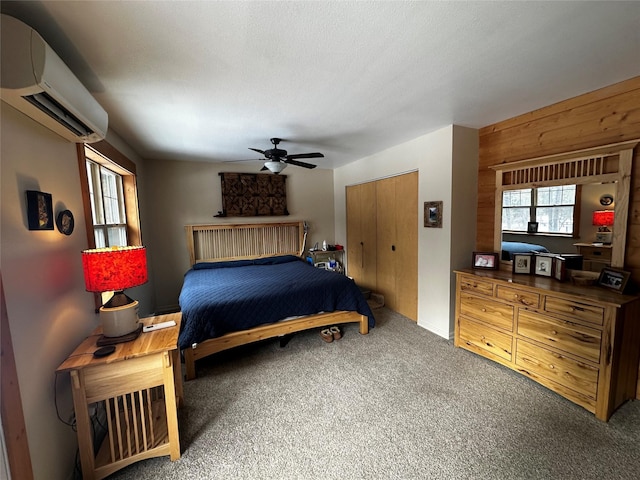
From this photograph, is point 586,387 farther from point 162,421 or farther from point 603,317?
point 162,421

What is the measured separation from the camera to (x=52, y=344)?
54.2 inches

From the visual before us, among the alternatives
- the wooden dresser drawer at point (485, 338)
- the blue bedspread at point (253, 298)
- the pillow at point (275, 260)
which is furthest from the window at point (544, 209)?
the pillow at point (275, 260)

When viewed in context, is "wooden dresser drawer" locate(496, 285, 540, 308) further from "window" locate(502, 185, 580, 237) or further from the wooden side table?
the wooden side table

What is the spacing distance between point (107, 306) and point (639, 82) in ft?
13.0

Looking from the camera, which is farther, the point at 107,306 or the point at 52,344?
the point at 107,306

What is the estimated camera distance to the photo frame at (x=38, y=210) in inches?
49.4

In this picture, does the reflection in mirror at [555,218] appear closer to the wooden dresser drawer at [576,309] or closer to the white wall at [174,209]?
the wooden dresser drawer at [576,309]

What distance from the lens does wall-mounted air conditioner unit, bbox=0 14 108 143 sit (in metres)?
1.03

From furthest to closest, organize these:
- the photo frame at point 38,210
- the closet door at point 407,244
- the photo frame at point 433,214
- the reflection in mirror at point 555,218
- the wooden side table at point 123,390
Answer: the closet door at point 407,244, the photo frame at point 433,214, the reflection in mirror at point 555,218, the wooden side table at point 123,390, the photo frame at point 38,210

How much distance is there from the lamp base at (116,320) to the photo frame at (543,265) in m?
3.40

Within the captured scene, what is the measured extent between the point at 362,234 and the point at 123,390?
12.4ft

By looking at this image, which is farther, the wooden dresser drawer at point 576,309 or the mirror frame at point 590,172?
the mirror frame at point 590,172

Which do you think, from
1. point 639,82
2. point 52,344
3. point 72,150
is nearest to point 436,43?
point 639,82

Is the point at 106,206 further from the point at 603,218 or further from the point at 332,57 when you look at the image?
the point at 603,218
